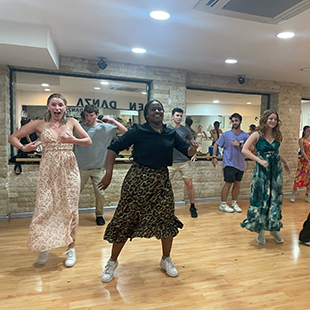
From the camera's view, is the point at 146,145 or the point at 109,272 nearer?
the point at 146,145

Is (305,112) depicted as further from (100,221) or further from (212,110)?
(100,221)

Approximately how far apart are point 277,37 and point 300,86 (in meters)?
3.01

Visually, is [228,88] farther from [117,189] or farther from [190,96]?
[117,189]

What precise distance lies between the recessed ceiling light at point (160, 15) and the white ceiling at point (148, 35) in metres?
0.06

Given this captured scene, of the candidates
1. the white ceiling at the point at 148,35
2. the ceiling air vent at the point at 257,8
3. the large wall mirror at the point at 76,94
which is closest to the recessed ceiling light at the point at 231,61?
the white ceiling at the point at 148,35

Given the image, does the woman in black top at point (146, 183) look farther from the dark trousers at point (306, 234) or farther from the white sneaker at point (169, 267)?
the dark trousers at point (306, 234)

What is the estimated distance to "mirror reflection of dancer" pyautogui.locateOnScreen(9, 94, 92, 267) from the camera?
7.52ft

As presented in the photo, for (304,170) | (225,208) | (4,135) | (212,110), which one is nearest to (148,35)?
(4,135)

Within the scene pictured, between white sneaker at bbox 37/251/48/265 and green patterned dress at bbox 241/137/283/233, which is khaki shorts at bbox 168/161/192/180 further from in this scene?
white sneaker at bbox 37/251/48/265

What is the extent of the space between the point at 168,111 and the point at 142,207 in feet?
8.64

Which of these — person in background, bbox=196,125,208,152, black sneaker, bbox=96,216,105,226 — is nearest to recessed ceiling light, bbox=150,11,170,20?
black sneaker, bbox=96,216,105,226

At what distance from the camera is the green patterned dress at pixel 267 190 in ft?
9.37

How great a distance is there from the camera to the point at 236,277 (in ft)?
7.36

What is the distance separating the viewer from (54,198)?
2.35 metres
